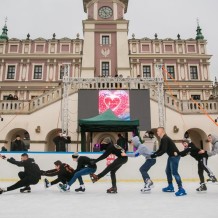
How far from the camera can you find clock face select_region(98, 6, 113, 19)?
29.6m

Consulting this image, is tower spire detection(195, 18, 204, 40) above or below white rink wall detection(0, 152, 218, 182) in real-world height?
above

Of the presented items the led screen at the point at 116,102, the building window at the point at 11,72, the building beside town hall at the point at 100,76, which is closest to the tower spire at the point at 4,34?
the building beside town hall at the point at 100,76

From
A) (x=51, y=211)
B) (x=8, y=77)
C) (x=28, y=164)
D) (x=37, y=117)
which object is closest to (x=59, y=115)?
(x=37, y=117)

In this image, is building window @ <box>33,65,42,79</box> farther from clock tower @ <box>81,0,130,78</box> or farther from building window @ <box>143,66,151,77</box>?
building window @ <box>143,66,151,77</box>

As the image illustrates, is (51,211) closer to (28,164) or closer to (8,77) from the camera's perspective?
(28,164)

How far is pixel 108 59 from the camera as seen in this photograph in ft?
92.3

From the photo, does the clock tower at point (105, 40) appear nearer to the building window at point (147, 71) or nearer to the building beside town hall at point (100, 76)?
the building beside town hall at point (100, 76)

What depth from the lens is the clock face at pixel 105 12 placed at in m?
29.6

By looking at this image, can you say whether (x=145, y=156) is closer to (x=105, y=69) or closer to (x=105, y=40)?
(x=105, y=69)

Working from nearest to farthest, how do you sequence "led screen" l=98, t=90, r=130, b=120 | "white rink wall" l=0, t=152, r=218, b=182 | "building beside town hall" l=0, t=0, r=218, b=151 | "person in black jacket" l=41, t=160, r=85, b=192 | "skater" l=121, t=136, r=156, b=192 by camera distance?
"skater" l=121, t=136, r=156, b=192, "person in black jacket" l=41, t=160, r=85, b=192, "white rink wall" l=0, t=152, r=218, b=182, "led screen" l=98, t=90, r=130, b=120, "building beside town hall" l=0, t=0, r=218, b=151

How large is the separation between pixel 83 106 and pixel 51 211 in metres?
12.6

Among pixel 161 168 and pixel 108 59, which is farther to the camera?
pixel 108 59

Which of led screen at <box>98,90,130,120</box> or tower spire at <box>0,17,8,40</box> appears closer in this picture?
led screen at <box>98,90,130,120</box>

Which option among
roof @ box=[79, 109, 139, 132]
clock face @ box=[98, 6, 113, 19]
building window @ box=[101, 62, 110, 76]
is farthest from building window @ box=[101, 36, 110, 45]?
roof @ box=[79, 109, 139, 132]
